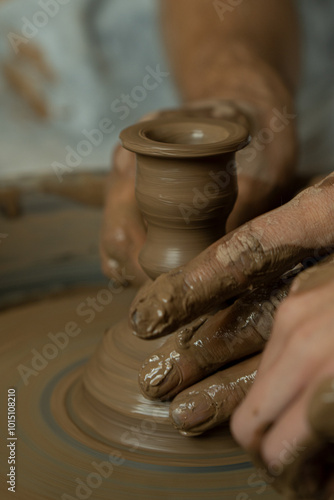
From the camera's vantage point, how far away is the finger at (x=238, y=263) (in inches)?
34.6

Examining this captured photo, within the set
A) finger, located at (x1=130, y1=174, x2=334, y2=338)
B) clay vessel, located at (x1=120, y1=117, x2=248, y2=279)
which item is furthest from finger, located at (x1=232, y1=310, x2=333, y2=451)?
clay vessel, located at (x1=120, y1=117, x2=248, y2=279)

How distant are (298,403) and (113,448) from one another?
491 millimetres

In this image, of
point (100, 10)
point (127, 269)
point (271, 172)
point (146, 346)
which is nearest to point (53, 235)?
point (127, 269)

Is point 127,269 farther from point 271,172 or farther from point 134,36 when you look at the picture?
point 134,36

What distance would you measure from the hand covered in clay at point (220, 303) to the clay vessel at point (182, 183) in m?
0.14

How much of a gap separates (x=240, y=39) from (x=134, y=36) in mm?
981

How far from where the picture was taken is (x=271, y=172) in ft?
5.40

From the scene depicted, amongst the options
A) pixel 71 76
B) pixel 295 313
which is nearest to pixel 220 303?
pixel 295 313

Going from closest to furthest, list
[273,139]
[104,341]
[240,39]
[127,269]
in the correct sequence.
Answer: [104,341], [127,269], [273,139], [240,39]

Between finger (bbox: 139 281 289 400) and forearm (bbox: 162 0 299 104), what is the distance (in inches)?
35.1

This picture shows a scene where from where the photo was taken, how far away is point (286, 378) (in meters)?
0.71

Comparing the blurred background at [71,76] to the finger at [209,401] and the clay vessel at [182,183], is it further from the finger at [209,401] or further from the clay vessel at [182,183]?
the finger at [209,401]

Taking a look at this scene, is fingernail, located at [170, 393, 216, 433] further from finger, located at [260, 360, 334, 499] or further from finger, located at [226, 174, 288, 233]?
finger, located at [226, 174, 288, 233]

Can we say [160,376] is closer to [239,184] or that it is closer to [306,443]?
[306,443]
